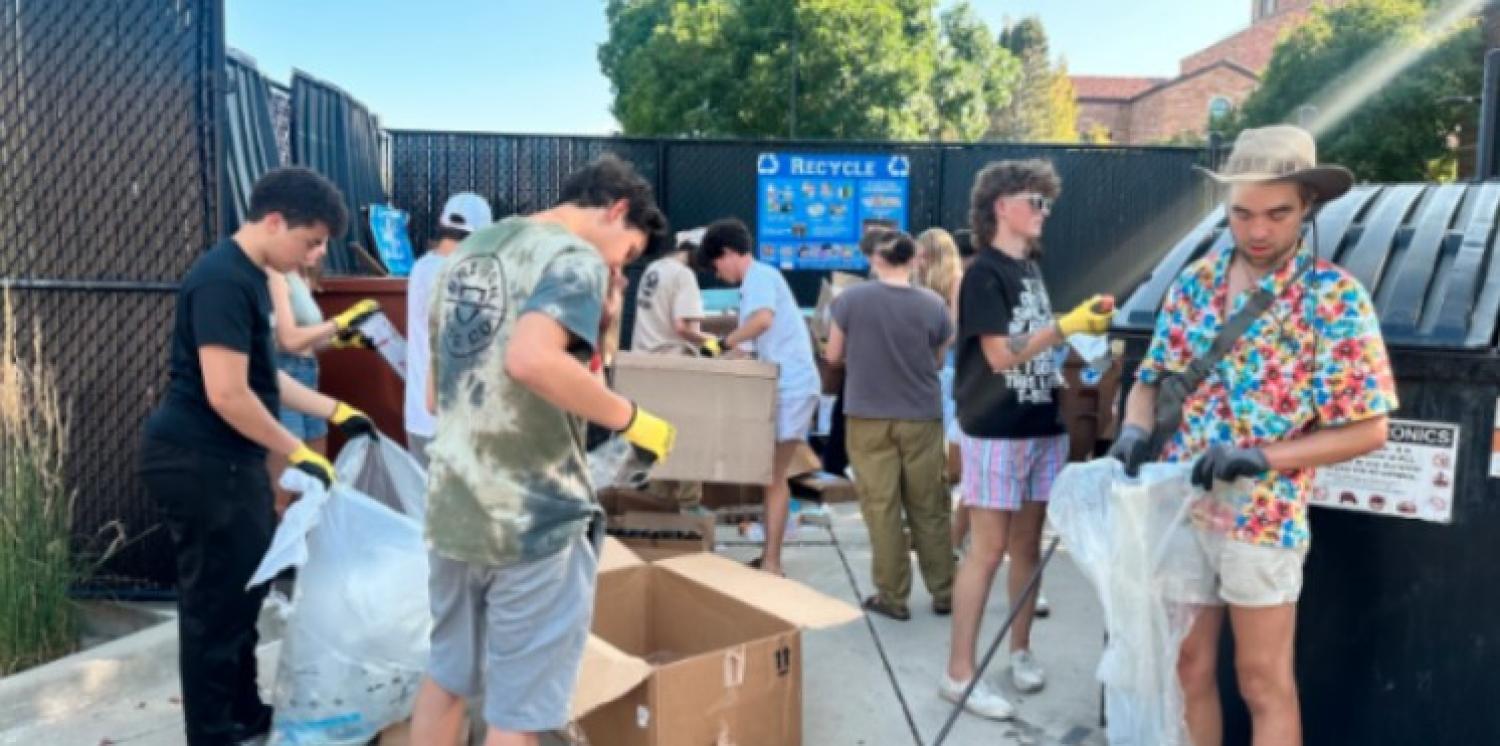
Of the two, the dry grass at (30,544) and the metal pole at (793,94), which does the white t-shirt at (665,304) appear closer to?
the dry grass at (30,544)

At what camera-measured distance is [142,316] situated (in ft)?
14.7

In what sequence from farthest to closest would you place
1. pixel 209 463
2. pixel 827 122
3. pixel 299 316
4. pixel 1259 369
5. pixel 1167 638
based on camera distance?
pixel 827 122 → pixel 299 316 → pixel 209 463 → pixel 1167 638 → pixel 1259 369

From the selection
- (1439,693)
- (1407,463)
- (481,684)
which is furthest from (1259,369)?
(481,684)

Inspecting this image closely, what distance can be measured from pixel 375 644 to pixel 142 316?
227cm

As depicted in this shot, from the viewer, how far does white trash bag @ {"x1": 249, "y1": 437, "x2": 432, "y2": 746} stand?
10.1 feet

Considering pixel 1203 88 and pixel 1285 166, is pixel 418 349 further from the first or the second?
pixel 1203 88

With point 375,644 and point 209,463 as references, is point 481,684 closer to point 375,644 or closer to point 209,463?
point 375,644

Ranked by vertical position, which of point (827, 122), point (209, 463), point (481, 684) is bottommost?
point (481, 684)

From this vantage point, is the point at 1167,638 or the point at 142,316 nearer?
the point at 1167,638

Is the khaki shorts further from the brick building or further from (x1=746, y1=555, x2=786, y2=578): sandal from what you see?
the brick building

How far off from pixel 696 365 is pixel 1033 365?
5.40 feet

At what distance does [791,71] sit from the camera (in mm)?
22938

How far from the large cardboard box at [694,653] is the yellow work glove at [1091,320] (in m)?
1.09

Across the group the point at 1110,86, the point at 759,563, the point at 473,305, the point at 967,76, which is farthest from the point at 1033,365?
the point at 1110,86
